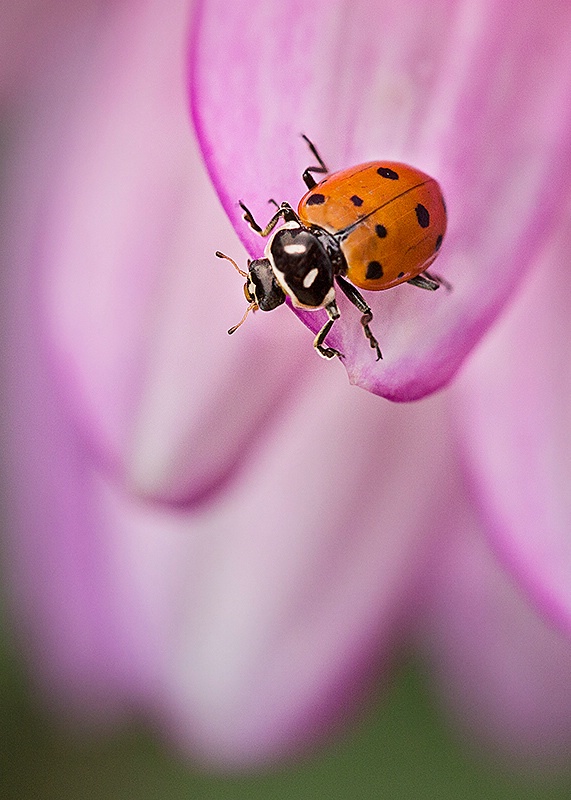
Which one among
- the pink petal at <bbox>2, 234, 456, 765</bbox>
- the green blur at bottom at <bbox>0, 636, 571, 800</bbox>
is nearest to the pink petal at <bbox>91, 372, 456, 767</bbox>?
the pink petal at <bbox>2, 234, 456, 765</bbox>

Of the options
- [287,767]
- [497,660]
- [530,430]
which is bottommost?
[287,767]

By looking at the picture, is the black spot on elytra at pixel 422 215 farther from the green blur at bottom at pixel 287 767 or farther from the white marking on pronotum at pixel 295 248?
the green blur at bottom at pixel 287 767

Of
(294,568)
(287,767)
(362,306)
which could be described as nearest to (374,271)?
(362,306)

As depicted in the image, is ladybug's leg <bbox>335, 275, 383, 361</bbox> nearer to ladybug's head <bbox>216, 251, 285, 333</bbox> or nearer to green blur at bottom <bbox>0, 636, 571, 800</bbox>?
ladybug's head <bbox>216, 251, 285, 333</bbox>

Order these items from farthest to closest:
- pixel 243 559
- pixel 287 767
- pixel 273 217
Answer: pixel 287 767
pixel 243 559
pixel 273 217

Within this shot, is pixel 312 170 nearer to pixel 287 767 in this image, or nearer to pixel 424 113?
pixel 424 113
